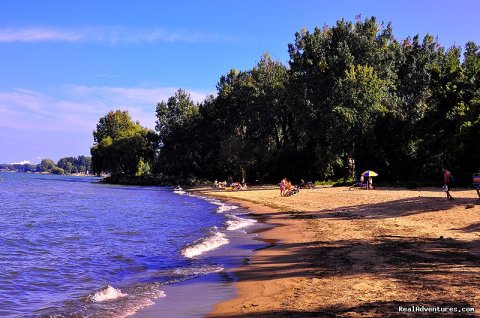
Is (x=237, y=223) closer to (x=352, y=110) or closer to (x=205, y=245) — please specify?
(x=205, y=245)

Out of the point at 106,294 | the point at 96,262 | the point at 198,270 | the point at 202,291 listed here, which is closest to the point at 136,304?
the point at 106,294

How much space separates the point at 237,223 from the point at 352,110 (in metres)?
29.0

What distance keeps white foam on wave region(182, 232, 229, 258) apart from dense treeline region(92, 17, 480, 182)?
2273cm

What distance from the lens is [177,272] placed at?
11289 mm

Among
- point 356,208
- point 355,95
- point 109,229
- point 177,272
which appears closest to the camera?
point 177,272

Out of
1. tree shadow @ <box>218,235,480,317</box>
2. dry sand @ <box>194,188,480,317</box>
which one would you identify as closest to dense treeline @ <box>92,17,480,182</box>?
dry sand @ <box>194,188,480,317</box>

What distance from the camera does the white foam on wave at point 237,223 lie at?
21.1 metres

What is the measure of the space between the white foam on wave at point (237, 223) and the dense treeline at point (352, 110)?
1850cm

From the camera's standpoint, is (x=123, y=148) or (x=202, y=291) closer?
(x=202, y=291)

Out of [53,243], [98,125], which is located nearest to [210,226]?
[53,243]

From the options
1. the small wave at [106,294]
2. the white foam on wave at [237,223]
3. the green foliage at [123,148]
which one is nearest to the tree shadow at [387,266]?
the small wave at [106,294]

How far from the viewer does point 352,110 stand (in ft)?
154

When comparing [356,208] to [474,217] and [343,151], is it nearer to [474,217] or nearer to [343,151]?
[474,217]

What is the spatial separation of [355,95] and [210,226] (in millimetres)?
31909
